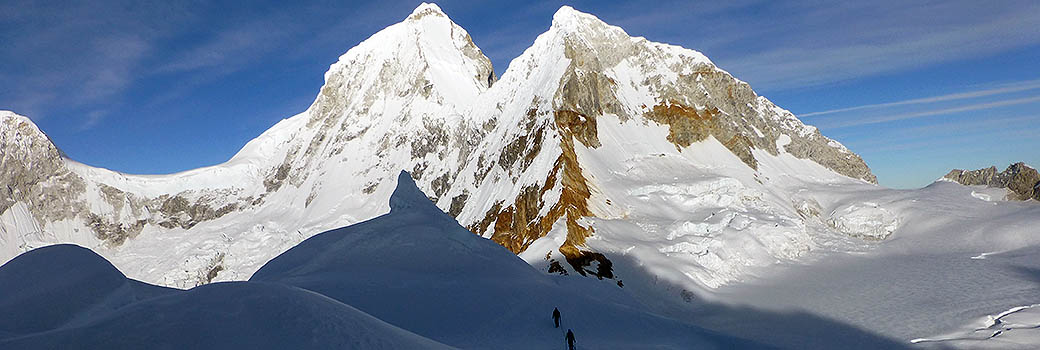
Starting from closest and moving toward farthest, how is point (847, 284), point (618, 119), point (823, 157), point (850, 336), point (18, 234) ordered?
point (850, 336) < point (847, 284) < point (618, 119) < point (823, 157) < point (18, 234)

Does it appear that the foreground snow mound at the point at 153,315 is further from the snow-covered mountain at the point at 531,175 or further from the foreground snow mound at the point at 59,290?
the snow-covered mountain at the point at 531,175

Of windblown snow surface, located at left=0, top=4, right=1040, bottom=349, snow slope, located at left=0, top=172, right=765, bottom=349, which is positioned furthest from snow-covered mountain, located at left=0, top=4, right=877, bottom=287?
snow slope, located at left=0, top=172, right=765, bottom=349

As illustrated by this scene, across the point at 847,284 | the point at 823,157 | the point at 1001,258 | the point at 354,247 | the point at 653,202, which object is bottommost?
the point at 354,247

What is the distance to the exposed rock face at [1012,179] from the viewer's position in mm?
105044

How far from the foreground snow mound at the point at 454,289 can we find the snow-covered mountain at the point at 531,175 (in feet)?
120

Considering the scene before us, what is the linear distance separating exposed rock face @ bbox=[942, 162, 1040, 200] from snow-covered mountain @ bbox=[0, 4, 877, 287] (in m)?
21.3

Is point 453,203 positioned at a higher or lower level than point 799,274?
higher

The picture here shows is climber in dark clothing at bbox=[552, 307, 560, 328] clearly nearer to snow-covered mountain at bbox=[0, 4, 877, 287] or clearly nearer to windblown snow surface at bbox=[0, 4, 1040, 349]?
windblown snow surface at bbox=[0, 4, 1040, 349]

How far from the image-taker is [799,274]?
7588 centimetres

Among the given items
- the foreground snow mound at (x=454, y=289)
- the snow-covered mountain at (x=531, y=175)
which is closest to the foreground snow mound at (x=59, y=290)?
the foreground snow mound at (x=454, y=289)

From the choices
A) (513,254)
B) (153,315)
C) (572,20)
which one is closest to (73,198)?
(572,20)

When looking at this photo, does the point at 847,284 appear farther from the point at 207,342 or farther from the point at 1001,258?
the point at 207,342

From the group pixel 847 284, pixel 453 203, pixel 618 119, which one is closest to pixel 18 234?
pixel 453 203

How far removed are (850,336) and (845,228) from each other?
58675 mm
